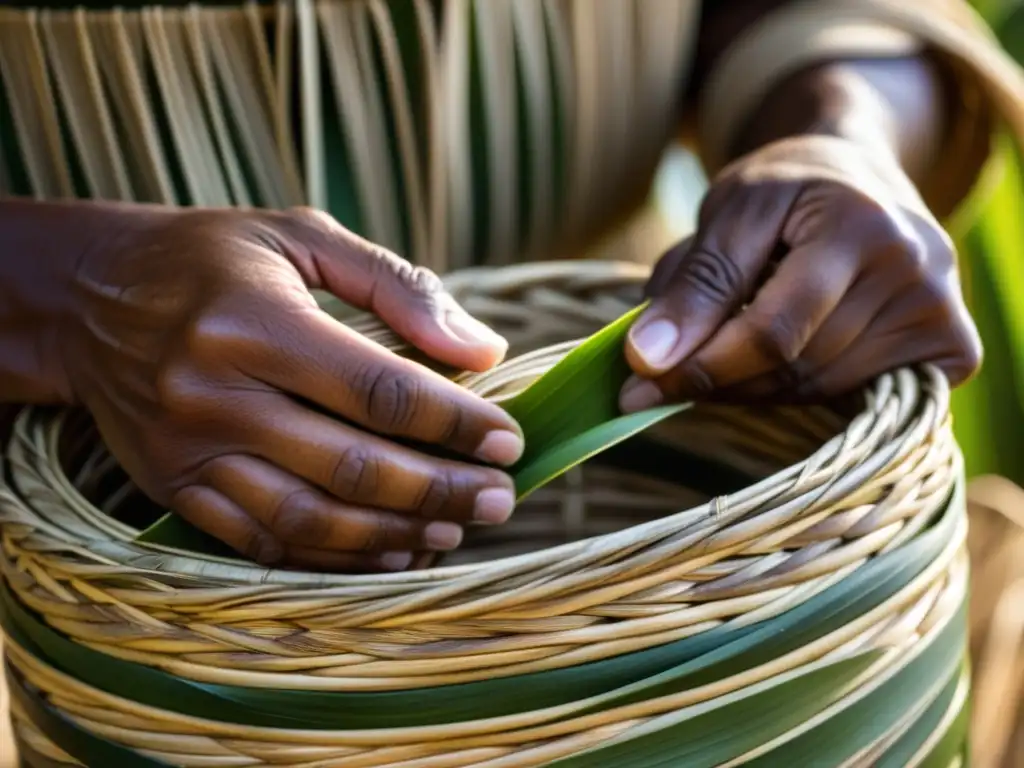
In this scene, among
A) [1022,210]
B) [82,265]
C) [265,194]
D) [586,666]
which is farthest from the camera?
[1022,210]

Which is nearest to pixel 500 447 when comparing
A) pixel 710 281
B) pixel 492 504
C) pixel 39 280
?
pixel 492 504

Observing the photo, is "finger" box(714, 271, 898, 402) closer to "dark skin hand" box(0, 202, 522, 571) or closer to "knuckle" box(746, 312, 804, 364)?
"knuckle" box(746, 312, 804, 364)

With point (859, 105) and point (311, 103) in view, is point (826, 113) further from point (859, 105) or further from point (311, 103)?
point (311, 103)

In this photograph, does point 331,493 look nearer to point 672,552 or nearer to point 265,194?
point 672,552

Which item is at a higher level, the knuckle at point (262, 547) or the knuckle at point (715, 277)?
the knuckle at point (715, 277)

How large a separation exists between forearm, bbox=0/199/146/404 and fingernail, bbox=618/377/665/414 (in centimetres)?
23

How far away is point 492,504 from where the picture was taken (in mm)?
402

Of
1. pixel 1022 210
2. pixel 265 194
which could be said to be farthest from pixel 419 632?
pixel 1022 210

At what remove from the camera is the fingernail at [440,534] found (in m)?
0.41

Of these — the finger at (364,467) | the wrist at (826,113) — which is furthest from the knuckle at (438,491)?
the wrist at (826,113)

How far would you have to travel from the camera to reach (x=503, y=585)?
344 millimetres

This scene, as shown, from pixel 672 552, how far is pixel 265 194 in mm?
389

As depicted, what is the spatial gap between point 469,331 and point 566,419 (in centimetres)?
5

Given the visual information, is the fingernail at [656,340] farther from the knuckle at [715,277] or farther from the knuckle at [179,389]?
the knuckle at [179,389]
